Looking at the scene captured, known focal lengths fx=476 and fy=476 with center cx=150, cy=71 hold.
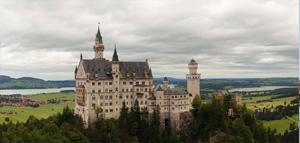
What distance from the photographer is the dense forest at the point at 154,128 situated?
77.7 meters

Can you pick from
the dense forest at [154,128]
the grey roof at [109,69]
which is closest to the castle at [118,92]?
the grey roof at [109,69]

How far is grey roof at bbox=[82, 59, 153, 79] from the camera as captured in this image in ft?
282

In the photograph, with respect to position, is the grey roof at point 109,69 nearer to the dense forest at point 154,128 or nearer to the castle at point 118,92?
the castle at point 118,92

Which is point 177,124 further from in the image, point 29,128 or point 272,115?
point 272,115

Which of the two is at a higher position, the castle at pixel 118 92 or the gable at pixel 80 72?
the gable at pixel 80 72

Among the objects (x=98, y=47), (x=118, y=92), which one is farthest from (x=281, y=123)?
(x=98, y=47)

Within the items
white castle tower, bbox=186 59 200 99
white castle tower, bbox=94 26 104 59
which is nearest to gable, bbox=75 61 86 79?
white castle tower, bbox=94 26 104 59

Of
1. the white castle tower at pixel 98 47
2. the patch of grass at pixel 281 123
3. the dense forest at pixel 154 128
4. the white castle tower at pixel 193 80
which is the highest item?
the white castle tower at pixel 98 47

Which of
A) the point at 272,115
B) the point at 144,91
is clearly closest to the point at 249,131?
the point at 144,91

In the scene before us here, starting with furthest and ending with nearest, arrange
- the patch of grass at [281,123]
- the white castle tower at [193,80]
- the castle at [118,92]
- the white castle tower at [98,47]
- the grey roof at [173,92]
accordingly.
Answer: the patch of grass at [281,123]
the white castle tower at [193,80]
the white castle tower at [98,47]
the grey roof at [173,92]
the castle at [118,92]

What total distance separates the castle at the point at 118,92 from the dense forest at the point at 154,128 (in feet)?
5.15

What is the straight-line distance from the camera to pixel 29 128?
80.5m

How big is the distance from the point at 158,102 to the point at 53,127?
19610mm

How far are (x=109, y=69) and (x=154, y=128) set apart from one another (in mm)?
13932
